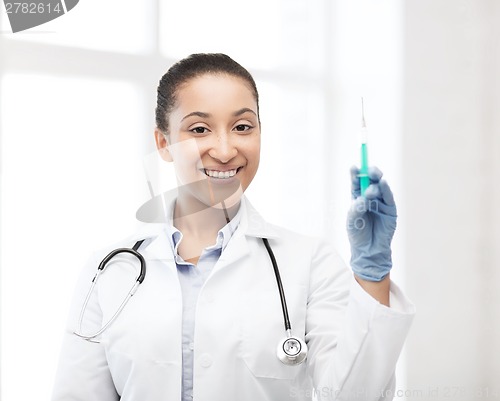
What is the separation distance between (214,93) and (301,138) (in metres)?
0.36

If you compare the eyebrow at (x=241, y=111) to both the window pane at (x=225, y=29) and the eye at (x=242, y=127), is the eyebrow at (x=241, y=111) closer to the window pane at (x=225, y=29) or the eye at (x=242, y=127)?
the eye at (x=242, y=127)

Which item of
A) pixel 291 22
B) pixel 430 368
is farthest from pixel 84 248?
pixel 430 368

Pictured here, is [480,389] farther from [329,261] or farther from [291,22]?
[291,22]

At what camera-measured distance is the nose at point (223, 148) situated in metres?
0.91

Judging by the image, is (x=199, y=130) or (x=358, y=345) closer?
(x=358, y=345)

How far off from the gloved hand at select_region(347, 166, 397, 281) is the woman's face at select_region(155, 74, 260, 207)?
22 cm

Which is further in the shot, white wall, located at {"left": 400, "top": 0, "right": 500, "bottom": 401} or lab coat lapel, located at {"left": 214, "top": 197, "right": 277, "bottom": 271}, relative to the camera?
white wall, located at {"left": 400, "top": 0, "right": 500, "bottom": 401}

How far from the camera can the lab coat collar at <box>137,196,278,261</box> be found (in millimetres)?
948

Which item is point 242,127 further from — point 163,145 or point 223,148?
point 163,145

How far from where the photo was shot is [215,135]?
0.91 metres

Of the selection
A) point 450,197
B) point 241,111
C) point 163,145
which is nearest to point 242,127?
point 241,111

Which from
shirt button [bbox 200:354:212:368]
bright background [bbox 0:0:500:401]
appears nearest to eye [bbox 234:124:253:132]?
bright background [bbox 0:0:500:401]

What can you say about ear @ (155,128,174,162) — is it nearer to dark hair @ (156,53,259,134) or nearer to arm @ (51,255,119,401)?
dark hair @ (156,53,259,134)

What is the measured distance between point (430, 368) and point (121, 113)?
84cm
